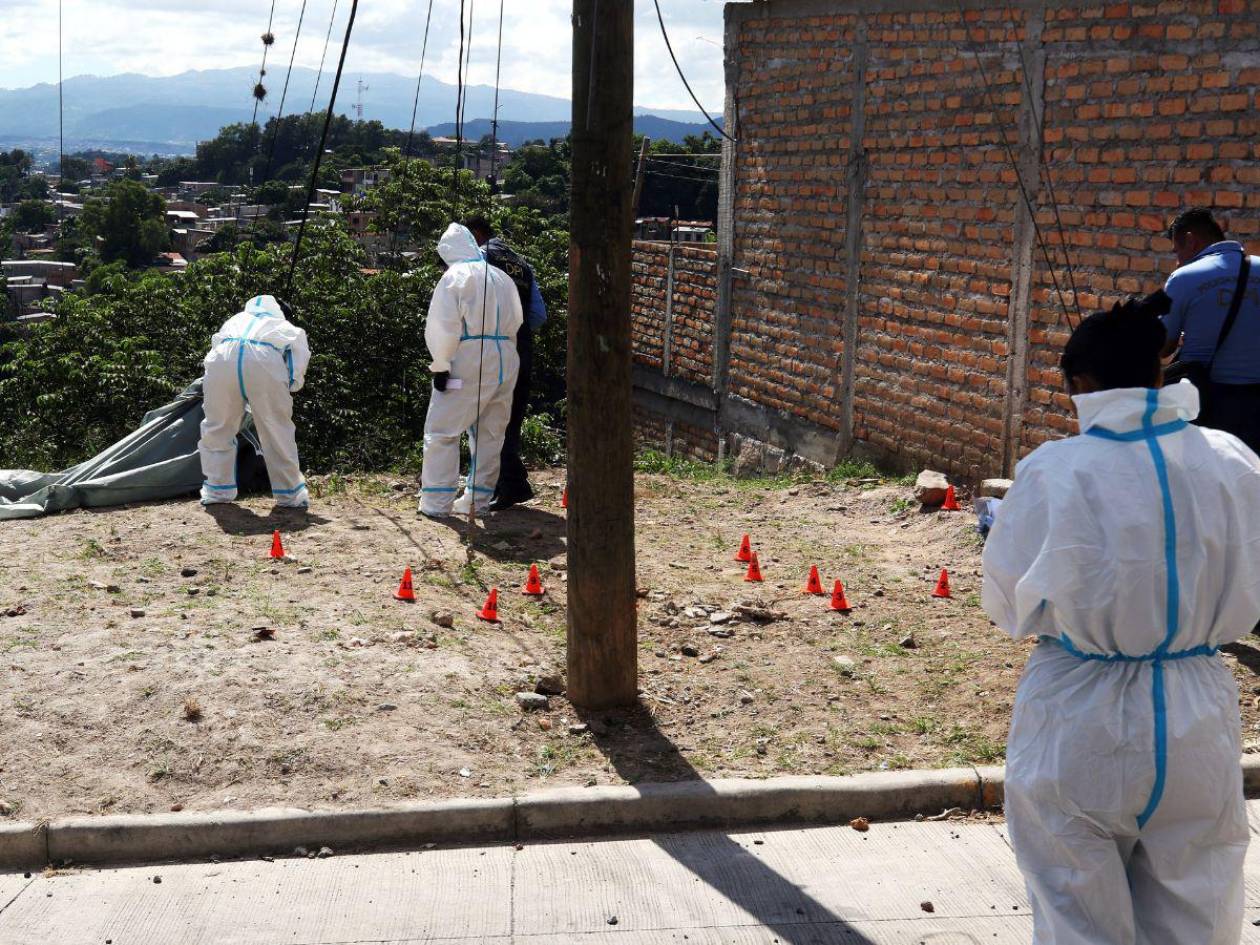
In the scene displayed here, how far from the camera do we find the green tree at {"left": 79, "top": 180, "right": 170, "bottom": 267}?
131ft

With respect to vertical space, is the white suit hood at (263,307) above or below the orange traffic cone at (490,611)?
above

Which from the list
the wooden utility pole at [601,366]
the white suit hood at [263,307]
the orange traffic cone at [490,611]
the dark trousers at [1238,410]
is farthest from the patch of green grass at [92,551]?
the dark trousers at [1238,410]

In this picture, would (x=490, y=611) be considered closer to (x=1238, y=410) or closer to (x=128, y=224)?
(x=1238, y=410)

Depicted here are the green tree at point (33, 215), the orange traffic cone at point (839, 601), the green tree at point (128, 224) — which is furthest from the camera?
the green tree at point (33, 215)

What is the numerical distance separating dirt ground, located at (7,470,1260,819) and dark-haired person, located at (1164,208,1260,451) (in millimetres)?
1224

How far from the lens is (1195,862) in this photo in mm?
3188

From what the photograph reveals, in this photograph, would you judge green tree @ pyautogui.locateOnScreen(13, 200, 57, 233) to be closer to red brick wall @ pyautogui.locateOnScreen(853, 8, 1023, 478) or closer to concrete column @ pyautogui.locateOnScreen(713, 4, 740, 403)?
concrete column @ pyautogui.locateOnScreen(713, 4, 740, 403)

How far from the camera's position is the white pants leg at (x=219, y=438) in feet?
31.7

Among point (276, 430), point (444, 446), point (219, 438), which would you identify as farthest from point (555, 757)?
point (219, 438)

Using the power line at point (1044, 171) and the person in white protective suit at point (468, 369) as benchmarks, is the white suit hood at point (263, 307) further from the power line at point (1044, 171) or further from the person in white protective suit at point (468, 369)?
the power line at point (1044, 171)

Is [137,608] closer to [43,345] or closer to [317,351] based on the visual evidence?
[317,351]

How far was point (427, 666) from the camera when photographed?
636cm

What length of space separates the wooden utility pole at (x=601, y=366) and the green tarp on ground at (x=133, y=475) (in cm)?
508

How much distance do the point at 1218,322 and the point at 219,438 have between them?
22.3ft
